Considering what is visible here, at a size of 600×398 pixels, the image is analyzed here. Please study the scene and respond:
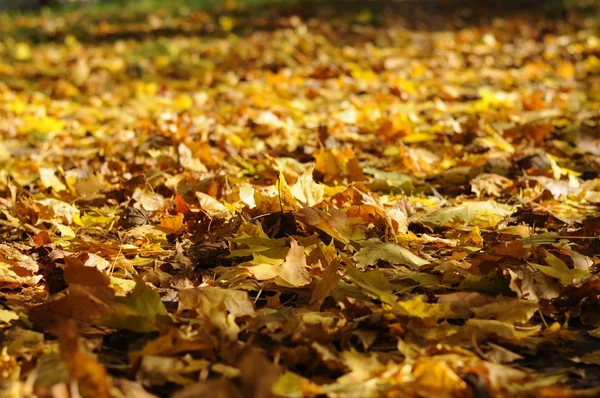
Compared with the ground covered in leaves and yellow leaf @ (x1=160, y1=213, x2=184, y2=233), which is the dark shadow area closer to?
the ground covered in leaves


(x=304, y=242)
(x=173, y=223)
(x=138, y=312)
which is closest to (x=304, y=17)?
(x=173, y=223)

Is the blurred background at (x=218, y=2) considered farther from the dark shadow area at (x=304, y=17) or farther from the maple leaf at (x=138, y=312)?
the maple leaf at (x=138, y=312)

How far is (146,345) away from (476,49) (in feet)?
20.1

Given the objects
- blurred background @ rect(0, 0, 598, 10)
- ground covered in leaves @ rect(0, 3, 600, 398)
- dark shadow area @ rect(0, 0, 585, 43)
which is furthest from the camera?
blurred background @ rect(0, 0, 598, 10)

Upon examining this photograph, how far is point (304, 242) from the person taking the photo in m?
1.95

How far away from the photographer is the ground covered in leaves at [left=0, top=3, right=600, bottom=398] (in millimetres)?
1381

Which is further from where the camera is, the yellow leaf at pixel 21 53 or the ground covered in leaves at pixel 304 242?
the yellow leaf at pixel 21 53

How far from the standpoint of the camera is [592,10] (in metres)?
8.23

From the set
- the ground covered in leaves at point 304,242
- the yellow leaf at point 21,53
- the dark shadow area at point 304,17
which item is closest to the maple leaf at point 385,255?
the ground covered in leaves at point 304,242

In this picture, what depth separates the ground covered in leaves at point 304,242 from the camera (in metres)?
1.38

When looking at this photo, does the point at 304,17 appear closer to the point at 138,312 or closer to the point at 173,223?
the point at 173,223

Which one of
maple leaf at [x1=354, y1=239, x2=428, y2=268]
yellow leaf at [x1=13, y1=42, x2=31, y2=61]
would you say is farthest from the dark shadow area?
maple leaf at [x1=354, y1=239, x2=428, y2=268]

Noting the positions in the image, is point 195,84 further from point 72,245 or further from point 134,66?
point 72,245

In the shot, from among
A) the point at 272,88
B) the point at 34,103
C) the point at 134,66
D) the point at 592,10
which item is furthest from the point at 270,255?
the point at 592,10
